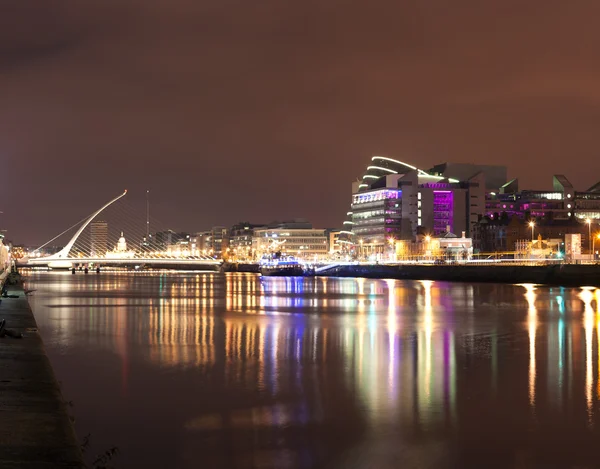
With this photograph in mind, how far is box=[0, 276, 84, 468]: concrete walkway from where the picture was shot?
8602mm

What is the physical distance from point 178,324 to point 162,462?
861 inches

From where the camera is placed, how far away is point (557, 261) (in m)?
86.0

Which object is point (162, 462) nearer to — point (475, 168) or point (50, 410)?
point (50, 410)

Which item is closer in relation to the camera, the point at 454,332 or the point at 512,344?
the point at 512,344

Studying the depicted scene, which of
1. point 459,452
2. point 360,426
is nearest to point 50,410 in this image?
point 360,426

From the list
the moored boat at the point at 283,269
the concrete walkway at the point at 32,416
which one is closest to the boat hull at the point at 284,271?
the moored boat at the point at 283,269

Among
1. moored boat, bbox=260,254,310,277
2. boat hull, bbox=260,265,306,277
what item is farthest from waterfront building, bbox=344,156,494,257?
boat hull, bbox=260,265,306,277

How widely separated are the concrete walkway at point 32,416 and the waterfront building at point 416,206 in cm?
14262

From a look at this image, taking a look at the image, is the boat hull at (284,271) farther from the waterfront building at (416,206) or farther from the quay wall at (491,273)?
the waterfront building at (416,206)

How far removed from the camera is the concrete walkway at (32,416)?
8.60 m

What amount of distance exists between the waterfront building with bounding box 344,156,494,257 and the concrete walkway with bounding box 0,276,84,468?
143 m

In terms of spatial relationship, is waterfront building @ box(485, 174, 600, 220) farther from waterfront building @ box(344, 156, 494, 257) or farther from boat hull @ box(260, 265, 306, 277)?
boat hull @ box(260, 265, 306, 277)

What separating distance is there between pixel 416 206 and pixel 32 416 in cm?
16151

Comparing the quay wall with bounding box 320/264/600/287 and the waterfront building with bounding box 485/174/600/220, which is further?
the waterfront building with bounding box 485/174/600/220
